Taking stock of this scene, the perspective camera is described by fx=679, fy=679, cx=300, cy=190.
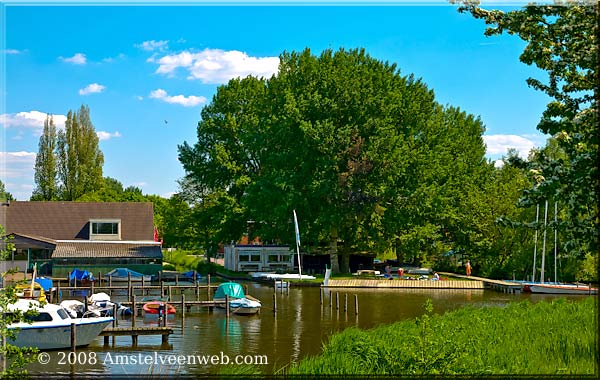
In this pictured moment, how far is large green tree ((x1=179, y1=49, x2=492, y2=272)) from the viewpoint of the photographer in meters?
70.8

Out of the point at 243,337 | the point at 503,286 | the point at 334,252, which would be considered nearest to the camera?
the point at 243,337

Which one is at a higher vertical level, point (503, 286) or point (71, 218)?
point (71, 218)

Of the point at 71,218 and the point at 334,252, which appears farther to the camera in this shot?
the point at 71,218

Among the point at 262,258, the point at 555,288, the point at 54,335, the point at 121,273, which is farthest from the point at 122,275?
the point at 555,288

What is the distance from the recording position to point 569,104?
16750 mm

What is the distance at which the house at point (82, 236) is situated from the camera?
73.8m

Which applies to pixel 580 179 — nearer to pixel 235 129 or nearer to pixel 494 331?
pixel 494 331

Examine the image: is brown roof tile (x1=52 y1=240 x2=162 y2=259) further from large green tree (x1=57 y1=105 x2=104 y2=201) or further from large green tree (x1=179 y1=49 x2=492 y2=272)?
large green tree (x1=57 y1=105 x2=104 y2=201)

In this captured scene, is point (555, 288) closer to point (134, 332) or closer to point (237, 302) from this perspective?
point (237, 302)

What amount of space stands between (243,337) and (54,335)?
9.28 m

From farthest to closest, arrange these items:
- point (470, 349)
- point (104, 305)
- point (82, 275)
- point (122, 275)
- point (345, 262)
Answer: point (345, 262) → point (122, 275) → point (82, 275) → point (104, 305) → point (470, 349)

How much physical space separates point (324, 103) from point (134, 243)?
28.0 m

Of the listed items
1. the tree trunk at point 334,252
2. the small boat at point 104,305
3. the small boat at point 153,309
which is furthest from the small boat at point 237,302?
the tree trunk at point 334,252

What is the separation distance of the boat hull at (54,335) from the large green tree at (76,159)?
81.7m
